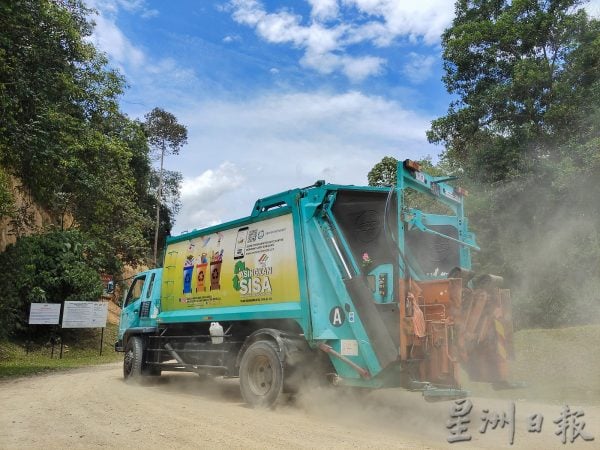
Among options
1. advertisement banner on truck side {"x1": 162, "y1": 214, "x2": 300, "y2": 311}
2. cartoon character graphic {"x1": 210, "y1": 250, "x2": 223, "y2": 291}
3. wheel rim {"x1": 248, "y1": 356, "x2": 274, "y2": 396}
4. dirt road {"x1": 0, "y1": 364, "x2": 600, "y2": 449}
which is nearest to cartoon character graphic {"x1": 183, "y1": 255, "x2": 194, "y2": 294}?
advertisement banner on truck side {"x1": 162, "y1": 214, "x2": 300, "y2": 311}

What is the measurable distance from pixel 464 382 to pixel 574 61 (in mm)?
10908

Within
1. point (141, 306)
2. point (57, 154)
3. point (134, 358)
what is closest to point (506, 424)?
point (134, 358)

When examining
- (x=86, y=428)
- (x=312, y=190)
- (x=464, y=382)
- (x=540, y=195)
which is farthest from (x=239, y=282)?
(x=540, y=195)

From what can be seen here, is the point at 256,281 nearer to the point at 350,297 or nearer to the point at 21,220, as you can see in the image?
the point at 350,297

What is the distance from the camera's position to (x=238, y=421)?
265 inches

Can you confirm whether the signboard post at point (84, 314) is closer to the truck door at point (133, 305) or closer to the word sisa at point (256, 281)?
the truck door at point (133, 305)

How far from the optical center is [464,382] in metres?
9.88

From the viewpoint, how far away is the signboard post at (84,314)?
762 inches

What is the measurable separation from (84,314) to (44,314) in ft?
4.86

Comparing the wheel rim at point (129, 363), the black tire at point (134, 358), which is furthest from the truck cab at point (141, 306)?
the wheel rim at point (129, 363)

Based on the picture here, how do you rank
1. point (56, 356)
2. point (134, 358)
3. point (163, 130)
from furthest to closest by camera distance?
1. point (163, 130)
2. point (56, 356)
3. point (134, 358)

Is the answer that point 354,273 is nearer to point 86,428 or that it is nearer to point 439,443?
point 439,443

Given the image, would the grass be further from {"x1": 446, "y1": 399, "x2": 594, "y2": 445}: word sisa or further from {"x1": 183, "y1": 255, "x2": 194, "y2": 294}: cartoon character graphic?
{"x1": 446, "y1": 399, "x2": 594, "y2": 445}: word sisa

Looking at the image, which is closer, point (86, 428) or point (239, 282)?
point (86, 428)
